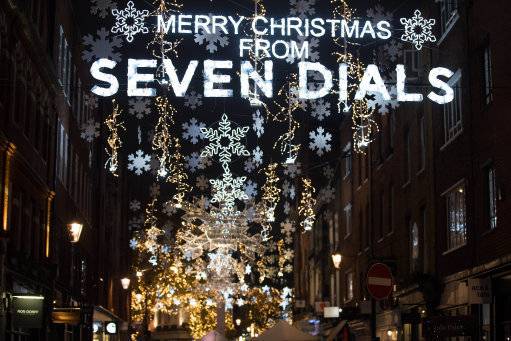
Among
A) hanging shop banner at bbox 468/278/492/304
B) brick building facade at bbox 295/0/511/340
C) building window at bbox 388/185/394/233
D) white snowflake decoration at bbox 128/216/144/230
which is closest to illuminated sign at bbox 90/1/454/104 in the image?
brick building facade at bbox 295/0/511/340

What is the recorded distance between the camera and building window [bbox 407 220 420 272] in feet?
100

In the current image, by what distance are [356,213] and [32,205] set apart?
19479 millimetres

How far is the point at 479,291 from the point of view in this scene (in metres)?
21.3

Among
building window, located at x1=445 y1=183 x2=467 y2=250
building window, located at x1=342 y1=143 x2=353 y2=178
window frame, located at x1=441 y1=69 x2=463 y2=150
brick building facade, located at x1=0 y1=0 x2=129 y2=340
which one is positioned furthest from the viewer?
building window, located at x1=342 y1=143 x2=353 y2=178

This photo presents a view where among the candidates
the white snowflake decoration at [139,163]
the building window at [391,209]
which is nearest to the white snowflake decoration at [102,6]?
the white snowflake decoration at [139,163]

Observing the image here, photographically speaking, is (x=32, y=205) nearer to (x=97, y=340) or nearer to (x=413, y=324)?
(x=413, y=324)

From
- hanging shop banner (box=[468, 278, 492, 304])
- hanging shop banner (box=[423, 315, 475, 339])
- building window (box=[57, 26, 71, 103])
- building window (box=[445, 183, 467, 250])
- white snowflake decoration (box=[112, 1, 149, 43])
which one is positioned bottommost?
hanging shop banner (box=[423, 315, 475, 339])

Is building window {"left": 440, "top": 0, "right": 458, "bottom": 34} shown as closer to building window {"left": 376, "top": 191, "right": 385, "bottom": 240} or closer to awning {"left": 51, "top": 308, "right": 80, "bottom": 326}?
building window {"left": 376, "top": 191, "right": 385, "bottom": 240}

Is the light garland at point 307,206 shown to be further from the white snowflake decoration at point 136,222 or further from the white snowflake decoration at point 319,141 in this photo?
the white snowflake decoration at point 319,141

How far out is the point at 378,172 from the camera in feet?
123

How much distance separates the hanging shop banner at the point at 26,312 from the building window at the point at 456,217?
438 inches

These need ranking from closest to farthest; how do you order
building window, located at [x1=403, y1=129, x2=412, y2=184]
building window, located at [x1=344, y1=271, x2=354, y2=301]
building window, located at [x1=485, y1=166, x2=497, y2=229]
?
building window, located at [x1=485, y1=166, x2=497, y2=229] < building window, located at [x1=403, y1=129, x2=412, y2=184] < building window, located at [x1=344, y1=271, x2=354, y2=301]

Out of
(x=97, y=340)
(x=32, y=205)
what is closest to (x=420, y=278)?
(x=32, y=205)

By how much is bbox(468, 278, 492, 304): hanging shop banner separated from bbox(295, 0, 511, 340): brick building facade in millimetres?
51
